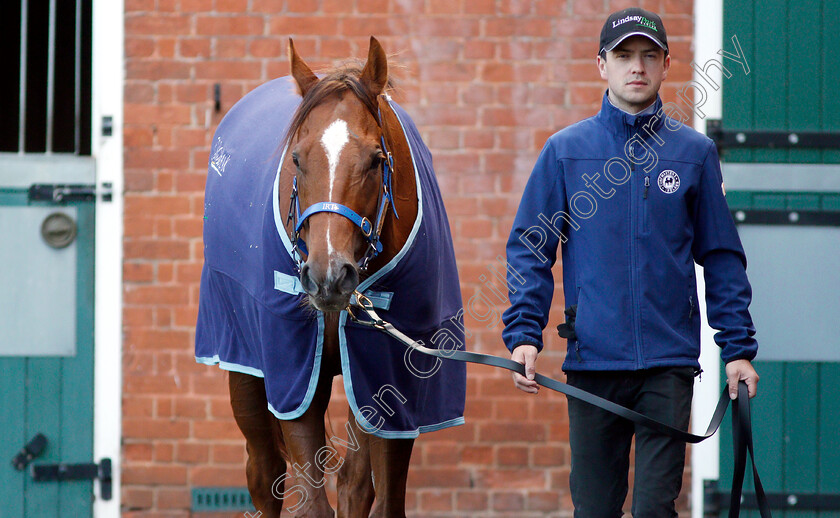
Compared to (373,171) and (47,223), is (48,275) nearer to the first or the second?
(47,223)

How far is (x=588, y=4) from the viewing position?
428cm

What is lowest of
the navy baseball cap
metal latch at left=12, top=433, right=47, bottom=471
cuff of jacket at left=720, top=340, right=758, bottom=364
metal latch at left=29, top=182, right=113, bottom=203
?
metal latch at left=12, top=433, right=47, bottom=471

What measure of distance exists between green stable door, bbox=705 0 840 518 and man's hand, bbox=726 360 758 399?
1.86 m

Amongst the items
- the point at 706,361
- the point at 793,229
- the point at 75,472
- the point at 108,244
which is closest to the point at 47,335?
the point at 108,244

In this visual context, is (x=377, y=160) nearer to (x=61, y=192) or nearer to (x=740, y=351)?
(x=740, y=351)

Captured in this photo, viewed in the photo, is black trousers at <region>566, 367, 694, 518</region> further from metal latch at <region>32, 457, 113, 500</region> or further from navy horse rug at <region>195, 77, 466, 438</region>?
metal latch at <region>32, 457, 113, 500</region>

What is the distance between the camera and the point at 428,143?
431cm

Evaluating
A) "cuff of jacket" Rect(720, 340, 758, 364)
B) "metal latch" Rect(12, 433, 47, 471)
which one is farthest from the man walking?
"metal latch" Rect(12, 433, 47, 471)

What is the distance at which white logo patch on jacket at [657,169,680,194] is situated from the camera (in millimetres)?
2547

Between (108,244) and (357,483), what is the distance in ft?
6.66

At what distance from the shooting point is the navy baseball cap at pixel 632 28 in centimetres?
254

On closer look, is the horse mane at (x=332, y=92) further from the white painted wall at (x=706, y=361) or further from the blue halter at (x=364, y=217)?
the white painted wall at (x=706, y=361)

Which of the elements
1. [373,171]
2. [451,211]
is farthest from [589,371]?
[451,211]

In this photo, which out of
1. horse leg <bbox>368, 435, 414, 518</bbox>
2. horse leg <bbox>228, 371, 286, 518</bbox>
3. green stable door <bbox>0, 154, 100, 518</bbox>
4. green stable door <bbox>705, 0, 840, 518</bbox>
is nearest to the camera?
horse leg <bbox>368, 435, 414, 518</bbox>
